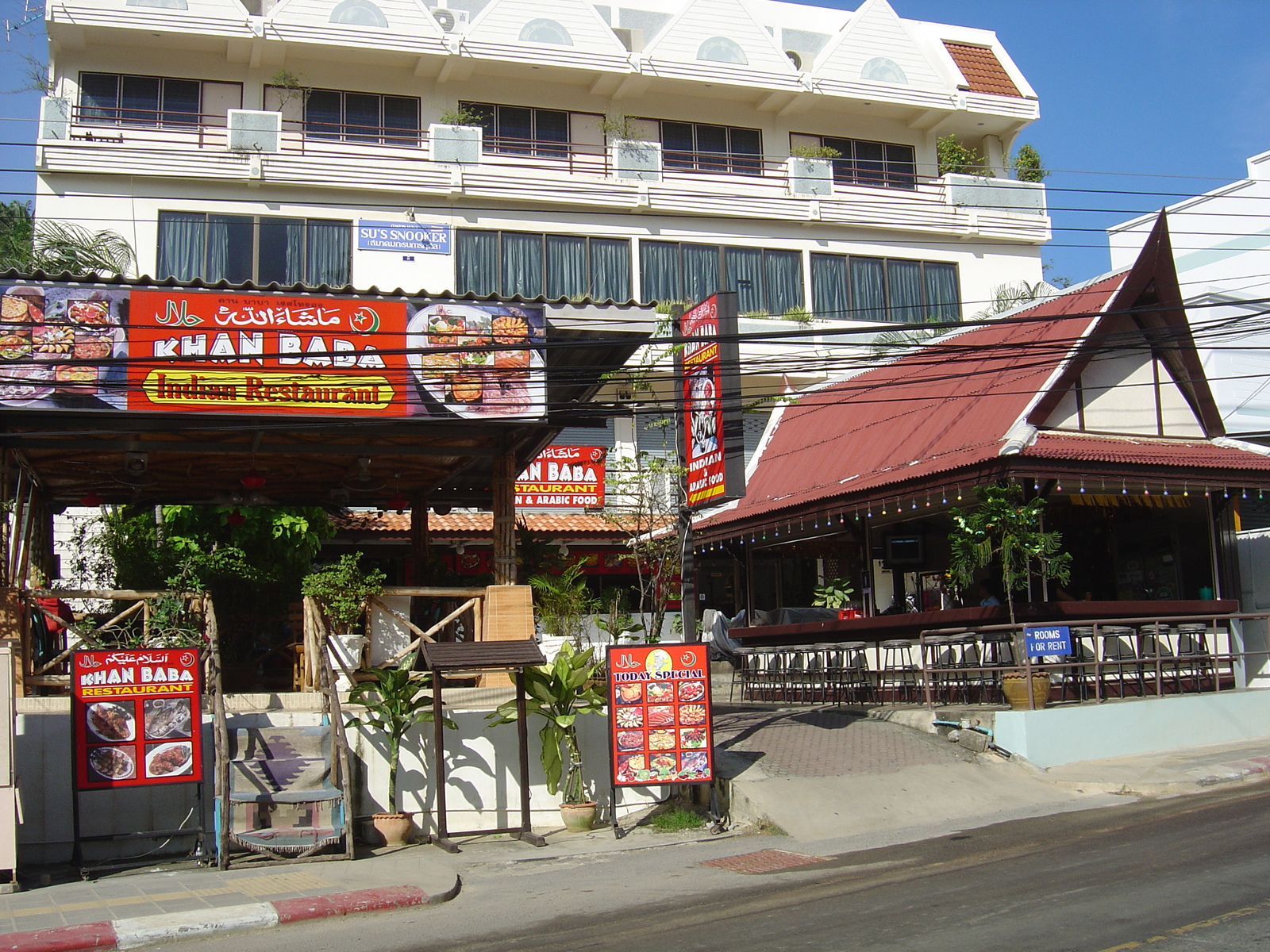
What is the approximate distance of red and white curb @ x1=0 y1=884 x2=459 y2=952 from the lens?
8.11 meters

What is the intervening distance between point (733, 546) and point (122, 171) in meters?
16.4

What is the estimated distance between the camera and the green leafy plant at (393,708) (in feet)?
40.8

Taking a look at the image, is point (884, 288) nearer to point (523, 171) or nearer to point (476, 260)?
point (523, 171)

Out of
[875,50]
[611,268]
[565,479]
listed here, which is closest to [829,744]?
[565,479]

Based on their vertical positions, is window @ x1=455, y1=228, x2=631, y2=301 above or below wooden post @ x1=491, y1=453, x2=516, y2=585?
above

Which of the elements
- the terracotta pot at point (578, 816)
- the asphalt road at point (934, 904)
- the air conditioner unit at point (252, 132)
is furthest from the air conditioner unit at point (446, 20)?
the asphalt road at point (934, 904)

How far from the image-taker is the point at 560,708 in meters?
12.9

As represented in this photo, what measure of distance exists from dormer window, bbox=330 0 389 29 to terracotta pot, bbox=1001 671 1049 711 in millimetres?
22257

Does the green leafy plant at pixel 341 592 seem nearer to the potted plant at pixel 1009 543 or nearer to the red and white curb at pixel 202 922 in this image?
the red and white curb at pixel 202 922

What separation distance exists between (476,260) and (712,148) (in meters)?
7.87

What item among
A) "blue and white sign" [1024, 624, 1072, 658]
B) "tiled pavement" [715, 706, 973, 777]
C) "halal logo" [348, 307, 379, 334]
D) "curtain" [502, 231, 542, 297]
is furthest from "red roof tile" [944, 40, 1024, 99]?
"halal logo" [348, 307, 379, 334]

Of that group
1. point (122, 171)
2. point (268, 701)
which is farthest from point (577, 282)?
point (268, 701)

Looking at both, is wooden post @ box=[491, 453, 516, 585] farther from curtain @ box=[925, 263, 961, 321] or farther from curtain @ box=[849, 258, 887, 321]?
curtain @ box=[925, 263, 961, 321]

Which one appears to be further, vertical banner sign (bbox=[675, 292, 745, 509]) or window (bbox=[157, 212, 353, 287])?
window (bbox=[157, 212, 353, 287])
